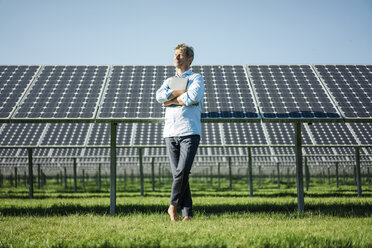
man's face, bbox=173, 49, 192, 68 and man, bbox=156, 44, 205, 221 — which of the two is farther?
man's face, bbox=173, 49, 192, 68

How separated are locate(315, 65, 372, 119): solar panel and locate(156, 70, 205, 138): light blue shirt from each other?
12.9ft

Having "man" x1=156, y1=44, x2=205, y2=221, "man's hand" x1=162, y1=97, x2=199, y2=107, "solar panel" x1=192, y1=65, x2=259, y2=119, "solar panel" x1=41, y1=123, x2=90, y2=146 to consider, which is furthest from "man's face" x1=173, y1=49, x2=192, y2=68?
"solar panel" x1=41, y1=123, x2=90, y2=146

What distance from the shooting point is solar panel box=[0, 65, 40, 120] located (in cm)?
847

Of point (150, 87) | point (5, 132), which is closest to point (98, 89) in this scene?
point (150, 87)

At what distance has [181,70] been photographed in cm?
686

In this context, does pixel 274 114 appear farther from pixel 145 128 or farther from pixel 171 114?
pixel 145 128

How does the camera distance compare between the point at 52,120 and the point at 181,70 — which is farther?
the point at 52,120

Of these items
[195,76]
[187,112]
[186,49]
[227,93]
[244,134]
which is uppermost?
[186,49]

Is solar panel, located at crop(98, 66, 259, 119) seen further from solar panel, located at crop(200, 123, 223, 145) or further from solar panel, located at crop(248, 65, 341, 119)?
solar panel, located at crop(200, 123, 223, 145)

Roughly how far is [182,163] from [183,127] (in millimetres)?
659

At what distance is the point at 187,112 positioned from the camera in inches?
254

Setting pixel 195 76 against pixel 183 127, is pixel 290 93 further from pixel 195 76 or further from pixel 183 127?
pixel 183 127

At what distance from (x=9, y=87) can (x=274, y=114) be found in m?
7.00

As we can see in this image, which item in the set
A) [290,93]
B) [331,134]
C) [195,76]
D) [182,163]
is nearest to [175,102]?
[195,76]
